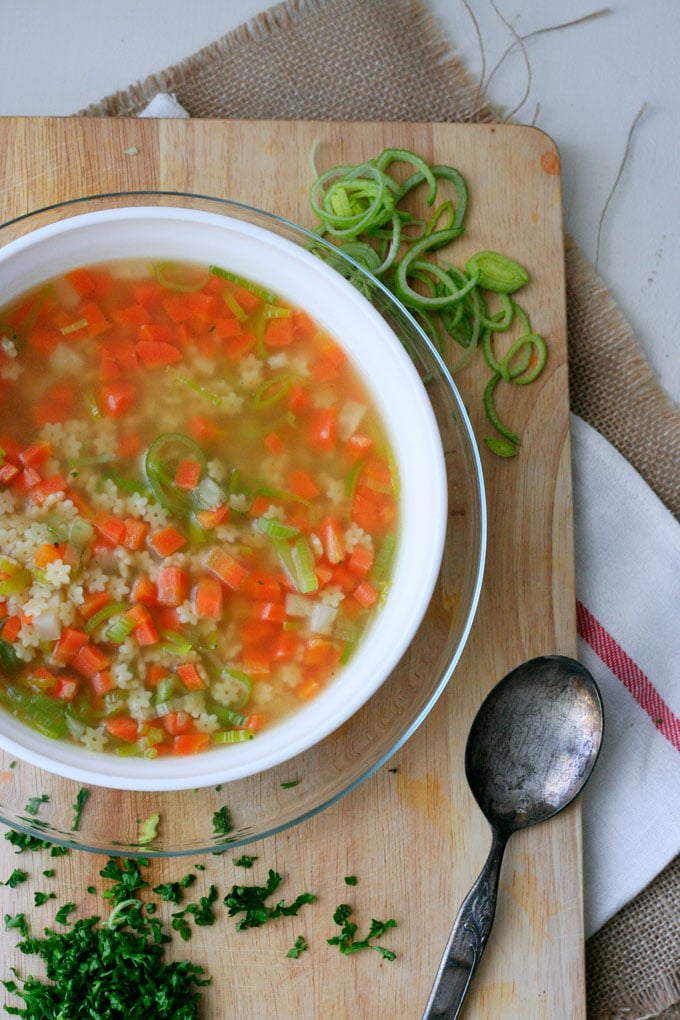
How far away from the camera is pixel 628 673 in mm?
2611

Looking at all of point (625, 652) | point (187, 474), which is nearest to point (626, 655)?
point (625, 652)

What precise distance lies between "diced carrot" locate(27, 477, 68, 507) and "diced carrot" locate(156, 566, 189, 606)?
0.93ft

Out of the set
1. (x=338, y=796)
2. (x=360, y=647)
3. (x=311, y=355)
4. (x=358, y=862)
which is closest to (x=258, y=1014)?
(x=358, y=862)

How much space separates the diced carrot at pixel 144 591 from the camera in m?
2.13

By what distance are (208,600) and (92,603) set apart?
248 mm

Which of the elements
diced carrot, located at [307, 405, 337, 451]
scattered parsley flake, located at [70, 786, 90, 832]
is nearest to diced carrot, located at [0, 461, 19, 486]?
diced carrot, located at [307, 405, 337, 451]

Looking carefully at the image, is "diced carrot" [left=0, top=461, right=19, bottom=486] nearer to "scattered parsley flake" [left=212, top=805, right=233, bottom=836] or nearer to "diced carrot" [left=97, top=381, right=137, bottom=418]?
"diced carrot" [left=97, top=381, right=137, bottom=418]

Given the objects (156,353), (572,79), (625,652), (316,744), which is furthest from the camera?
(572,79)

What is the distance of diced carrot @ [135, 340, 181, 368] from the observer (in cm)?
220

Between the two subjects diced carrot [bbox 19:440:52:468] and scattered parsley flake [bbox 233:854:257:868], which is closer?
diced carrot [bbox 19:440:52:468]

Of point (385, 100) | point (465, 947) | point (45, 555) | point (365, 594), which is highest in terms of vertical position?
point (385, 100)

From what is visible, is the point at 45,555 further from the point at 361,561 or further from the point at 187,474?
the point at 361,561

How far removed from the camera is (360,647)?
7.20 ft

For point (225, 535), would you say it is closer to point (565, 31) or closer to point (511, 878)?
point (511, 878)
